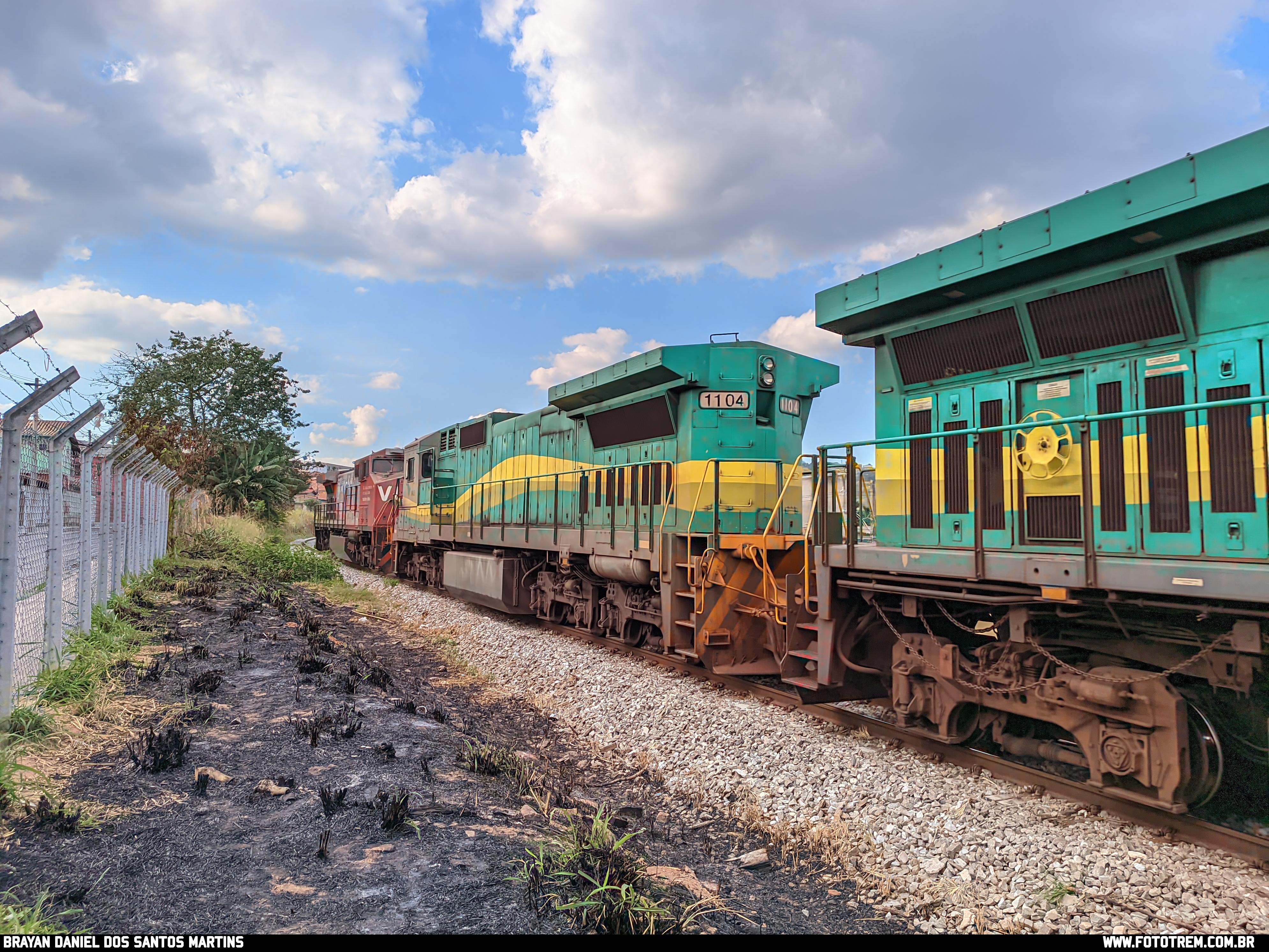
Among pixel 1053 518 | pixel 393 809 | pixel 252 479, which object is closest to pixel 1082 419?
pixel 1053 518

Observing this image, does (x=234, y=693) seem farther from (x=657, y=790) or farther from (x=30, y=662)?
(x=657, y=790)

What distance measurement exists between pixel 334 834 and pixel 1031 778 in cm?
426

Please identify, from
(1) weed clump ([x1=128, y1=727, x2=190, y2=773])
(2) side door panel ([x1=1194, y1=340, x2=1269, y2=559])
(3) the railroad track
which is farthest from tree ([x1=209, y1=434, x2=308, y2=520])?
(2) side door panel ([x1=1194, y1=340, x2=1269, y2=559])

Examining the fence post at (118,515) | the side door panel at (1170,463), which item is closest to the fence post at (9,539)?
the fence post at (118,515)

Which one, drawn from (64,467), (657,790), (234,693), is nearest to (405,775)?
(657,790)

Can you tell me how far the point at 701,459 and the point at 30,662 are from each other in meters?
6.64

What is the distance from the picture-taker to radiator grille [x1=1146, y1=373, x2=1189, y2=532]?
4293 millimetres

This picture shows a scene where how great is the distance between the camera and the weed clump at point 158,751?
4.34m

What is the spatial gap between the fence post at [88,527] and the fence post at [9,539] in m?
2.42

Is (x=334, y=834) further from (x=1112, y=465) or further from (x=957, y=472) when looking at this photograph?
(x=1112, y=465)

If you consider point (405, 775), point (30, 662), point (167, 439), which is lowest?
point (405, 775)

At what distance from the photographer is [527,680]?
28.6ft

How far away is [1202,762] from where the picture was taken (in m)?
4.06

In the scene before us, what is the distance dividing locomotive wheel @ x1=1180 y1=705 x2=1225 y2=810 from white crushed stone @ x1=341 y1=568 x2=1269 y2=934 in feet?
0.98
